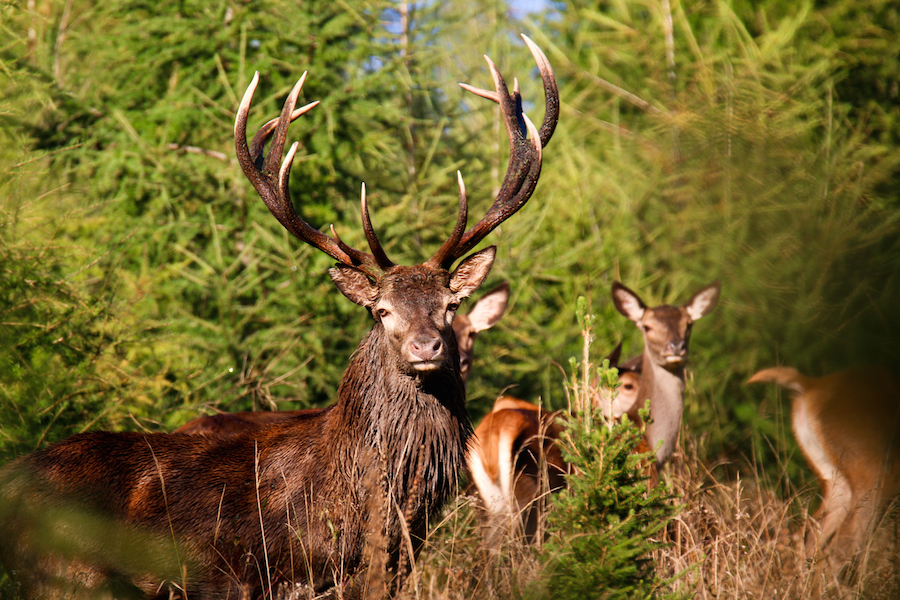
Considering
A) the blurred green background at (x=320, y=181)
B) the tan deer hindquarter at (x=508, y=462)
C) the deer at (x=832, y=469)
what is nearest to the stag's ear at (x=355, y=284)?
the blurred green background at (x=320, y=181)

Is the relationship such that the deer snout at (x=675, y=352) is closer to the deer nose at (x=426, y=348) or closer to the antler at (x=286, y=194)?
the antler at (x=286, y=194)

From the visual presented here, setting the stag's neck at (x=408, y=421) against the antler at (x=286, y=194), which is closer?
the stag's neck at (x=408, y=421)

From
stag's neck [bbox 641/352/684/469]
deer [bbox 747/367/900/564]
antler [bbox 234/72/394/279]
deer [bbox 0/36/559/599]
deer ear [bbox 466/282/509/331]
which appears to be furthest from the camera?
deer ear [bbox 466/282/509/331]

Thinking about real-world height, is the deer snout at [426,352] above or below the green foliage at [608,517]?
above

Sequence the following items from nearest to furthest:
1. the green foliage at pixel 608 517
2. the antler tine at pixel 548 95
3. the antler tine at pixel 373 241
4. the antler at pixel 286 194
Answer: the green foliage at pixel 608 517, the antler tine at pixel 373 241, the antler at pixel 286 194, the antler tine at pixel 548 95

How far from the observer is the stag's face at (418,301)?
10.8 feet

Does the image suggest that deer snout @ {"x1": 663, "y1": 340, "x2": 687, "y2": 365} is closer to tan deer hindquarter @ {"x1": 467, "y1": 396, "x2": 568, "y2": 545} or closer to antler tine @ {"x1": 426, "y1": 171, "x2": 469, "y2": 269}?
tan deer hindquarter @ {"x1": 467, "y1": 396, "x2": 568, "y2": 545}

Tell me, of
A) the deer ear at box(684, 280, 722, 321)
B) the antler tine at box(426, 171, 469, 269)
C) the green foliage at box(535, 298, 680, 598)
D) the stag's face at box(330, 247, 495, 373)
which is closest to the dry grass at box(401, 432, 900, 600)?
the green foliage at box(535, 298, 680, 598)

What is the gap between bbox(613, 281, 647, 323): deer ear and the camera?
243 inches

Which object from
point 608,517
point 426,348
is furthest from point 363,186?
point 608,517

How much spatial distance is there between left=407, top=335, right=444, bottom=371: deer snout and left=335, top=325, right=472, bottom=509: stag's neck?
209mm

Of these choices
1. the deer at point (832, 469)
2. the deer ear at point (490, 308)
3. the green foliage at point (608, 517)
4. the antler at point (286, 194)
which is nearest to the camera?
the green foliage at point (608, 517)

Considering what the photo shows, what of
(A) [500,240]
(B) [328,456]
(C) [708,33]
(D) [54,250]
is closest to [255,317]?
(D) [54,250]

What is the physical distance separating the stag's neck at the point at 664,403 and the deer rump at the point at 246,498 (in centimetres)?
235
